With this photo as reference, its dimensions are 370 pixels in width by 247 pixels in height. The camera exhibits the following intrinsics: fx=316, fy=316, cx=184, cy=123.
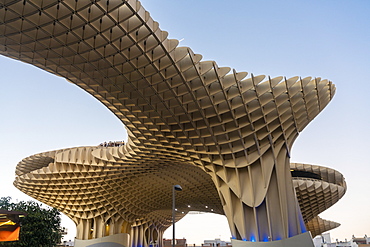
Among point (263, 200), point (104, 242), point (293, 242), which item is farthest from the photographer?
point (104, 242)

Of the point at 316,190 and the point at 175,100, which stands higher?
the point at 175,100

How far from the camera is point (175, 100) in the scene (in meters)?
24.2

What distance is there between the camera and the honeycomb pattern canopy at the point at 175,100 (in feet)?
56.5

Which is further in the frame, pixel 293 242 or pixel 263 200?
pixel 263 200

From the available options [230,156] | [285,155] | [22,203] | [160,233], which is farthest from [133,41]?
[160,233]

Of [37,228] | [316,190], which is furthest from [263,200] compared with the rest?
[37,228]

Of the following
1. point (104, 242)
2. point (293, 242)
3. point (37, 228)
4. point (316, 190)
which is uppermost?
point (316, 190)

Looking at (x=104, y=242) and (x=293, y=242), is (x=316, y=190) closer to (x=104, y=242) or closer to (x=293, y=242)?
(x=293, y=242)

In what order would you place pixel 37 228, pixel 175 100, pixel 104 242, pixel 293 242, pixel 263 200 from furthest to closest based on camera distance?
1. pixel 104 242
2. pixel 37 228
3. pixel 263 200
4. pixel 293 242
5. pixel 175 100

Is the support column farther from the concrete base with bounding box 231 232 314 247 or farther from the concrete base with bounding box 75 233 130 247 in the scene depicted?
the concrete base with bounding box 75 233 130 247

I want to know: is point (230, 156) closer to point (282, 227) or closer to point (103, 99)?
point (282, 227)

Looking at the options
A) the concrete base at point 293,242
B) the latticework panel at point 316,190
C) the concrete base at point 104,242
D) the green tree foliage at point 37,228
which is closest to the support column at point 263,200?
the concrete base at point 293,242

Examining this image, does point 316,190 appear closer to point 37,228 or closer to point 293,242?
point 293,242

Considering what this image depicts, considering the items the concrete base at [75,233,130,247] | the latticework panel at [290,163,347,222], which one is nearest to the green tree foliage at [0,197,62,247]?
the concrete base at [75,233,130,247]
